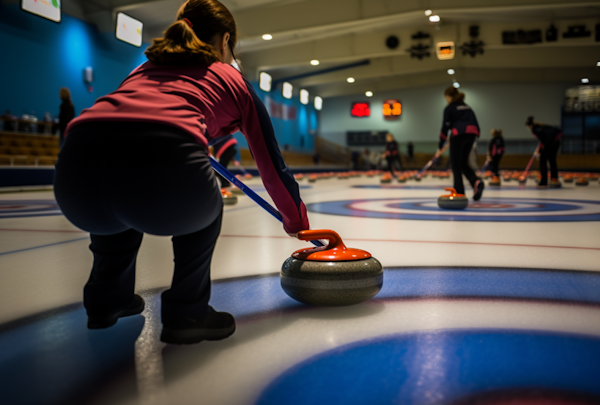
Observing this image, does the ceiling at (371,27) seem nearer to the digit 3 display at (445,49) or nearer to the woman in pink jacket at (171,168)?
the digit 3 display at (445,49)

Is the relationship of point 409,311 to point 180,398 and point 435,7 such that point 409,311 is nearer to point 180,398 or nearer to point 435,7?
point 180,398

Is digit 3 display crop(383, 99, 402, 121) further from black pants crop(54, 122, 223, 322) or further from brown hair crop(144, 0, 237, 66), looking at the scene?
black pants crop(54, 122, 223, 322)

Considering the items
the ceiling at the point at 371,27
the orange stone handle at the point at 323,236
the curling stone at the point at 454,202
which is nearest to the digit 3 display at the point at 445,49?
the ceiling at the point at 371,27

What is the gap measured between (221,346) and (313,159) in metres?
25.6

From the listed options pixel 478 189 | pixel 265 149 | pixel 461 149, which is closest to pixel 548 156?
pixel 478 189

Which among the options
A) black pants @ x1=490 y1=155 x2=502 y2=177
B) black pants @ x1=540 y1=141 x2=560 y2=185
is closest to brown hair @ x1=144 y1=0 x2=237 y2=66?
black pants @ x1=540 y1=141 x2=560 y2=185

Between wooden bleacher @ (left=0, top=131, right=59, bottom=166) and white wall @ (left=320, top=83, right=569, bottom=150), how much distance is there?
19944mm

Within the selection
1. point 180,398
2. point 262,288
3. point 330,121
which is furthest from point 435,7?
point 330,121

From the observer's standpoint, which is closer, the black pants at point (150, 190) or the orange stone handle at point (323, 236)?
the black pants at point (150, 190)

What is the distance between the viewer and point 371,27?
16.7 m

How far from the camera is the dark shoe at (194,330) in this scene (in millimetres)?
1155

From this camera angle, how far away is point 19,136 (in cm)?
1065

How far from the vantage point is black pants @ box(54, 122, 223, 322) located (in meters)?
1.03

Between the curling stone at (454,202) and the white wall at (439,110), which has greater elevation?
the white wall at (439,110)
